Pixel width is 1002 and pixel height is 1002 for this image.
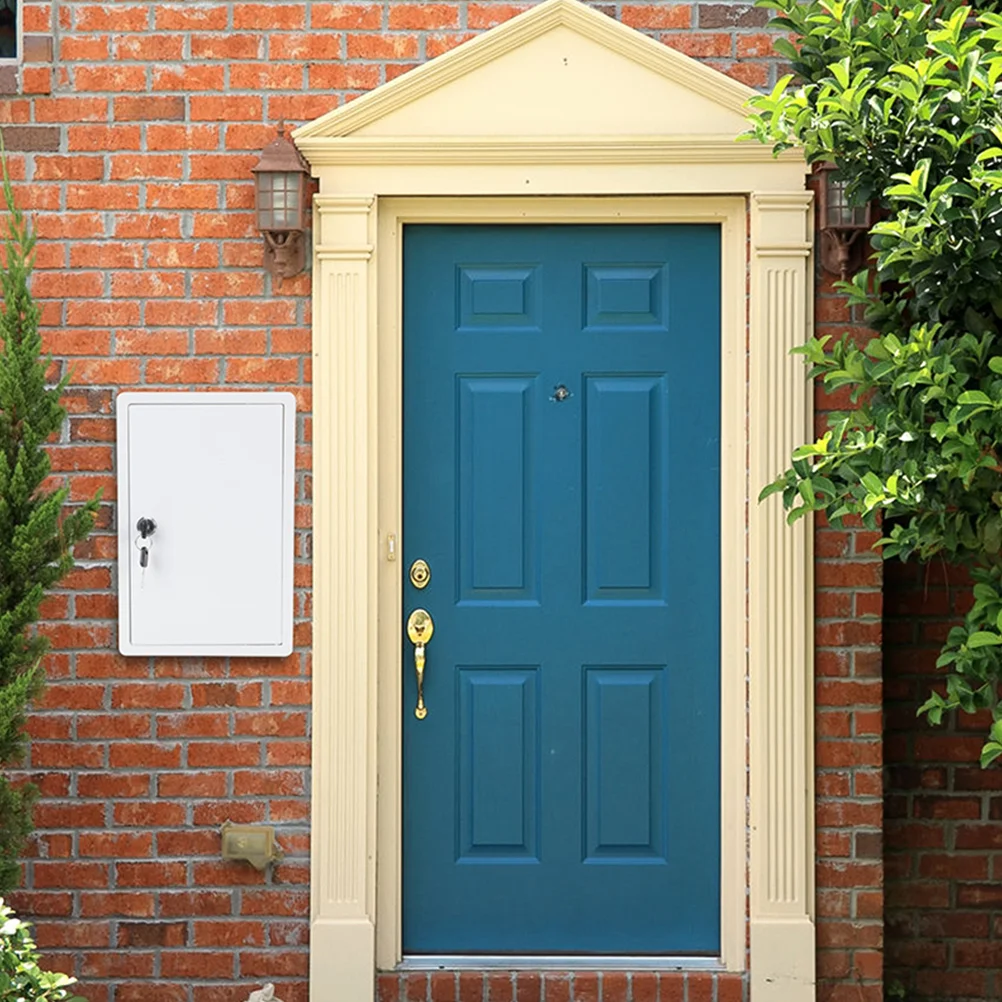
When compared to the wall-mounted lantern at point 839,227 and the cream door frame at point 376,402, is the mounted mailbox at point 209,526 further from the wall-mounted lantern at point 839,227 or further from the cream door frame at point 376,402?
the wall-mounted lantern at point 839,227

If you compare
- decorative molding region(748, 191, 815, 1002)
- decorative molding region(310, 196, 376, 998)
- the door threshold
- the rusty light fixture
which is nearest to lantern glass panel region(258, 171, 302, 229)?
the rusty light fixture

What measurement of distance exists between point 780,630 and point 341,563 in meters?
1.25

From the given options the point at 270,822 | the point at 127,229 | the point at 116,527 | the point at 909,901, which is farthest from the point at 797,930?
the point at 127,229

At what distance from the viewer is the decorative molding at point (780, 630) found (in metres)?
4.29

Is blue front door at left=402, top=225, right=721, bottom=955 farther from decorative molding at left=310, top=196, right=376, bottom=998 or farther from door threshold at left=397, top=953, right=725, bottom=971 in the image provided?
decorative molding at left=310, top=196, right=376, bottom=998

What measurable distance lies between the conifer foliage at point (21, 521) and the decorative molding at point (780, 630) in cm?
187

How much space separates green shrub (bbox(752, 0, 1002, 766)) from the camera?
3426 millimetres

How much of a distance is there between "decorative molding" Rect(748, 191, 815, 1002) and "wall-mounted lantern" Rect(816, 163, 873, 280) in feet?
0.23

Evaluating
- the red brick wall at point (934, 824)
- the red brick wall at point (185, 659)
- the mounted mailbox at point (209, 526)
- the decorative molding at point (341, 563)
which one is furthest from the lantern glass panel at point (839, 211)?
the mounted mailbox at point (209, 526)

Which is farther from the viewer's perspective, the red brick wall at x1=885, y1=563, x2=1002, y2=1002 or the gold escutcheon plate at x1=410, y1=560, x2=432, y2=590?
the red brick wall at x1=885, y1=563, x2=1002, y2=1002

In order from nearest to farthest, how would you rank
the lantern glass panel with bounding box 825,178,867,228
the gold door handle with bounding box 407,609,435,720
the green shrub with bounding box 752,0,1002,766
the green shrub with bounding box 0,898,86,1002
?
the green shrub with bounding box 0,898,86,1002
the green shrub with bounding box 752,0,1002,766
the lantern glass panel with bounding box 825,178,867,228
the gold door handle with bounding box 407,609,435,720

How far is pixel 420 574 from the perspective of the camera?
Result: 175 inches

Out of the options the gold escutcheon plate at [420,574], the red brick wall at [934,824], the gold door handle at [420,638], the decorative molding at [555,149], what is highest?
the decorative molding at [555,149]

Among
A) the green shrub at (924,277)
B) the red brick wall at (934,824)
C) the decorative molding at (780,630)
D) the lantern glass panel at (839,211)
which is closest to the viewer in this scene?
the green shrub at (924,277)
